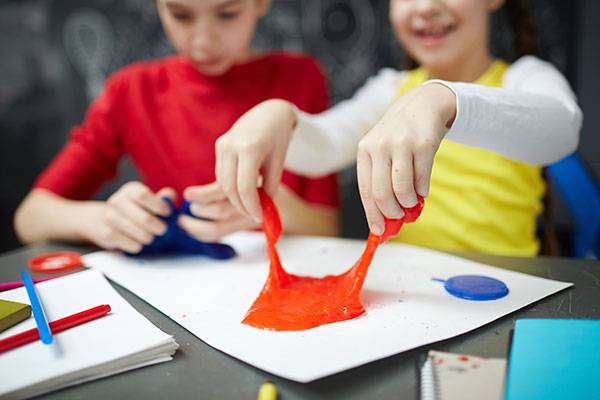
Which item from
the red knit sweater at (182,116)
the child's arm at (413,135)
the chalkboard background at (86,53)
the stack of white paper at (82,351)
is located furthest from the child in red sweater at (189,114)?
the chalkboard background at (86,53)

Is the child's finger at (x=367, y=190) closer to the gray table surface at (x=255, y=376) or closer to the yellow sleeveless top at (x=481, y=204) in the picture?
the gray table surface at (x=255, y=376)

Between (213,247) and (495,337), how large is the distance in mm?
387

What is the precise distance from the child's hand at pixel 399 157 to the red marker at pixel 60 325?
10.8 inches

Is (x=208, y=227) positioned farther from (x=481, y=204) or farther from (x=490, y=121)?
(x=481, y=204)

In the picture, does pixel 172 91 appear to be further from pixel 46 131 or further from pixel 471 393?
pixel 46 131

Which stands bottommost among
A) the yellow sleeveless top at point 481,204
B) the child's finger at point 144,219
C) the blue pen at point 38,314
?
the yellow sleeveless top at point 481,204

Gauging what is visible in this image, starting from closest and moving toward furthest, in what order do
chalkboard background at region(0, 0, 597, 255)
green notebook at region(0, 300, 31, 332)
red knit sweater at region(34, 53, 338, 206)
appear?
green notebook at region(0, 300, 31, 332) → red knit sweater at region(34, 53, 338, 206) → chalkboard background at region(0, 0, 597, 255)

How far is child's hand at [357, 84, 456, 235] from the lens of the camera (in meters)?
0.50

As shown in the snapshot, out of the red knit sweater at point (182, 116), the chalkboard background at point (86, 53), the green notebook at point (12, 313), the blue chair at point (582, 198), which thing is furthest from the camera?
the chalkboard background at point (86, 53)

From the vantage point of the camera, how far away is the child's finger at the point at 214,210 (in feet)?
2.41

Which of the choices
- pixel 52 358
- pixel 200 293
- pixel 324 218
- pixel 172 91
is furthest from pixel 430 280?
pixel 172 91

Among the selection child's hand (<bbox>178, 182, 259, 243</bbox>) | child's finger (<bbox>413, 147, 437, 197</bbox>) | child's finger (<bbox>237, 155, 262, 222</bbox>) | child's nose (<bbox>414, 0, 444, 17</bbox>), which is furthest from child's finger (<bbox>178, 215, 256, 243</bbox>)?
child's nose (<bbox>414, 0, 444, 17</bbox>)

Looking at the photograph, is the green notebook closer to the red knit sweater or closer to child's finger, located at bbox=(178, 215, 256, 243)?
child's finger, located at bbox=(178, 215, 256, 243)

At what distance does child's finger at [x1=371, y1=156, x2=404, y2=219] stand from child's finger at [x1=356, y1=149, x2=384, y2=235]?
11 millimetres
